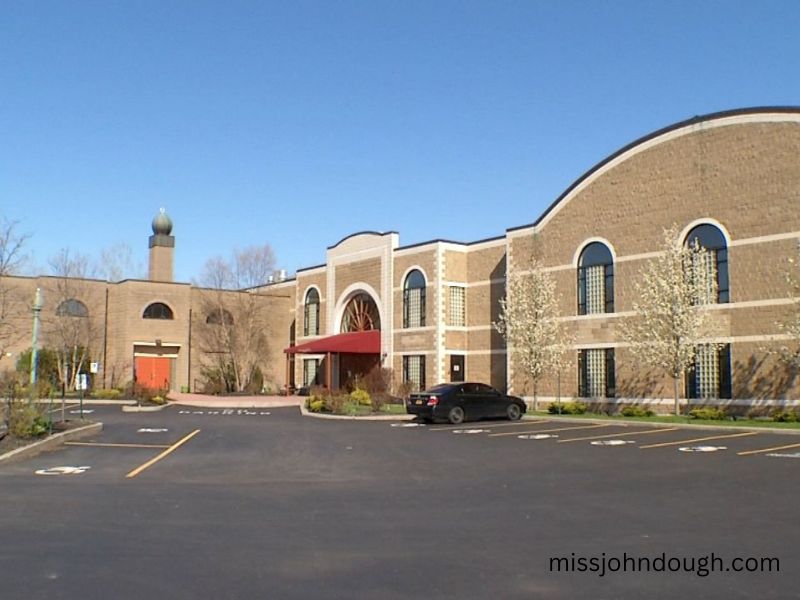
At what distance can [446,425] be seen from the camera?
2616cm

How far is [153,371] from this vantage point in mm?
49406

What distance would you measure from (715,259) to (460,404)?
11144 millimetres

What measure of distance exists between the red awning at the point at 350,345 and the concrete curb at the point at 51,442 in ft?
66.3

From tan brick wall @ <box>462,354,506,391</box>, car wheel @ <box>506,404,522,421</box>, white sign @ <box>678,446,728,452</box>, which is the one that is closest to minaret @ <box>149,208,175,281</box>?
tan brick wall @ <box>462,354,506,391</box>

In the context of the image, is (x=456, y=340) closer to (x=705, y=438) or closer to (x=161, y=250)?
(x=705, y=438)

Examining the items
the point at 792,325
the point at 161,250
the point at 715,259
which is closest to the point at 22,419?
the point at 792,325

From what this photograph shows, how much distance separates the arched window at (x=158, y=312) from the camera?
48906 mm

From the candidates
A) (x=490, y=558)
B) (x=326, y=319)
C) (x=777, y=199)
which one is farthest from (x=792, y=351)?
(x=326, y=319)

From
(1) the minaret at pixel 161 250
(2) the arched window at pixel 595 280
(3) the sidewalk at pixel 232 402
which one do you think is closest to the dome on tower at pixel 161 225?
(1) the minaret at pixel 161 250

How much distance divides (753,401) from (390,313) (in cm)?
2059

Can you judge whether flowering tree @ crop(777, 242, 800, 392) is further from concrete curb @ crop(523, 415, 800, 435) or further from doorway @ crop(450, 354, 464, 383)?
doorway @ crop(450, 354, 464, 383)

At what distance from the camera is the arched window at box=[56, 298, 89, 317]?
46.5 m

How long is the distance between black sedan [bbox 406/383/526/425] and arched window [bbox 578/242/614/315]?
767 cm

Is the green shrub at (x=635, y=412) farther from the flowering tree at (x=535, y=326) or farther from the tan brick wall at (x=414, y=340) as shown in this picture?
the tan brick wall at (x=414, y=340)
